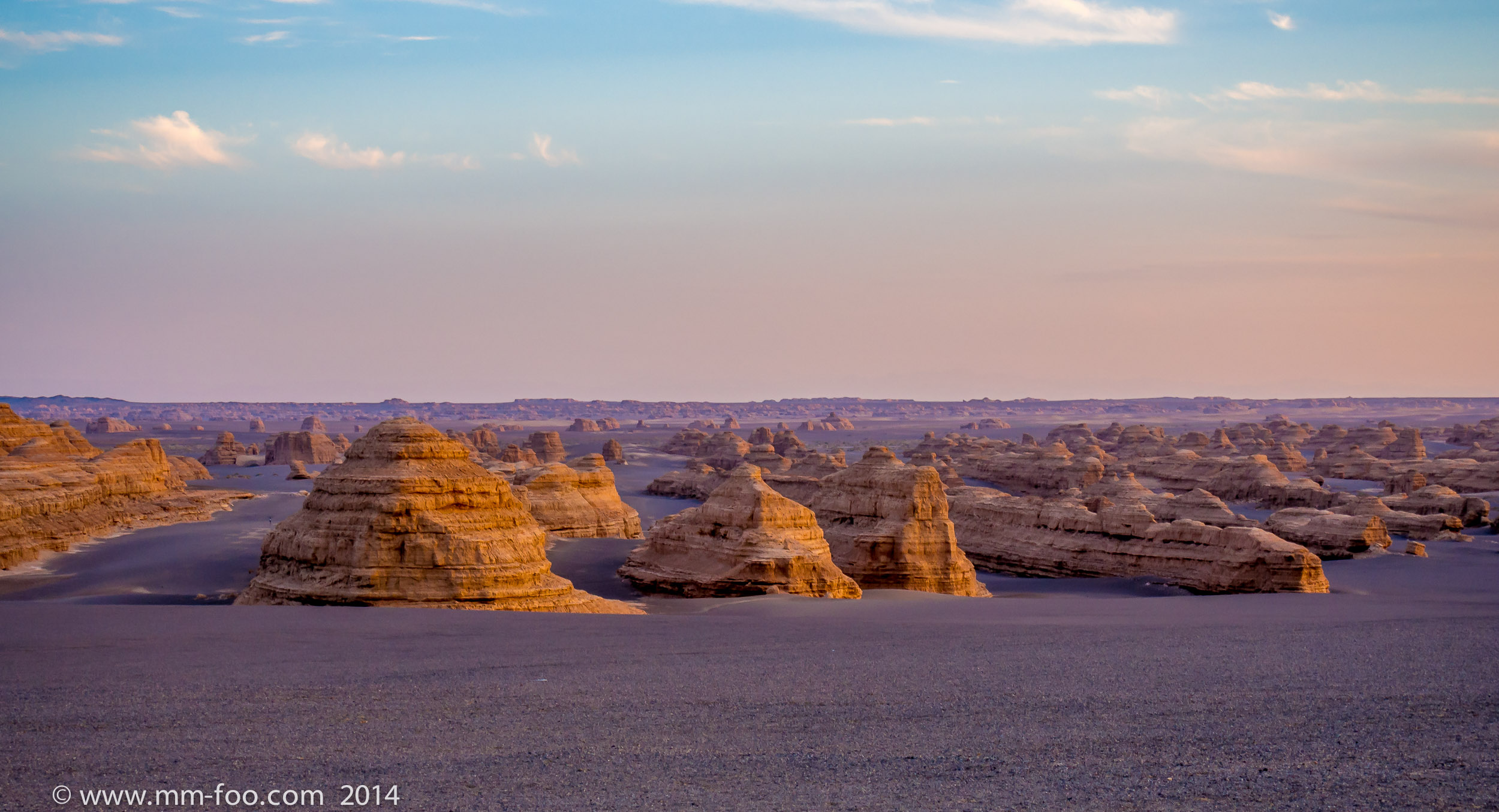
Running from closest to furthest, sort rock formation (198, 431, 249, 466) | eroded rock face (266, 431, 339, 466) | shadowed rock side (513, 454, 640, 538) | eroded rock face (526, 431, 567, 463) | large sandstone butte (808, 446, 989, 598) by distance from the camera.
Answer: large sandstone butte (808, 446, 989, 598) < shadowed rock side (513, 454, 640, 538) < eroded rock face (526, 431, 567, 463) < rock formation (198, 431, 249, 466) < eroded rock face (266, 431, 339, 466)

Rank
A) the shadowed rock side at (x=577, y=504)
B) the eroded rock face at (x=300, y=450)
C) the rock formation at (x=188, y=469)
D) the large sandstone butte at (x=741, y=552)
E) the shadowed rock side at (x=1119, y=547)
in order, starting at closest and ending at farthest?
the large sandstone butte at (x=741, y=552) < the shadowed rock side at (x=1119, y=547) < the shadowed rock side at (x=577, y=504) < the rock formation at (x=188, y=469) < the eroded rock face at (x=300, y=450)

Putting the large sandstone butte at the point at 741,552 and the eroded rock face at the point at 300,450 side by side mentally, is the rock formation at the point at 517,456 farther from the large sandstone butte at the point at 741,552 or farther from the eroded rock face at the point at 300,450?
the large sandstone butte at the point at 741,552

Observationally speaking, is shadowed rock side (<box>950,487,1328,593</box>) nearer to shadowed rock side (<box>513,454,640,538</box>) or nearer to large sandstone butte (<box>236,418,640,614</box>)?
shadowed rock side (<box>513,454,640,538</box>)

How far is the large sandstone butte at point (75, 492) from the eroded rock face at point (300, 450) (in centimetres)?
4328

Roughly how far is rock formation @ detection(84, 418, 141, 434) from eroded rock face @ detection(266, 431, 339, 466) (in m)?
72.8

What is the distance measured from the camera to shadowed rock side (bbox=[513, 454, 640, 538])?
37.3m

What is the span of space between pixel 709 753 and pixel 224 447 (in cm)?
10940

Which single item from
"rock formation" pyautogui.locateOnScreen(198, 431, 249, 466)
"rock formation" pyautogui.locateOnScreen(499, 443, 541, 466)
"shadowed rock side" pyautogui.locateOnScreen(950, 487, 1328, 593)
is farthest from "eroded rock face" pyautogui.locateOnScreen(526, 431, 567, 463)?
"shadowed rock side" pyautogui.locateOnScreen(950, 487, 1328, 593)

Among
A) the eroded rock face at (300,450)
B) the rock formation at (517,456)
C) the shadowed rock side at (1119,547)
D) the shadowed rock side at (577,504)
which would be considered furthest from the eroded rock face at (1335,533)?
the eroded rock face at (300,450)

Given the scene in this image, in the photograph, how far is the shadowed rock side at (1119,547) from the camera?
3170 centimetres

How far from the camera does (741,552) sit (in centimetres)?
2664

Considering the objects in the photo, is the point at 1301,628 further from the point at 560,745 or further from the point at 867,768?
the point at 560,745

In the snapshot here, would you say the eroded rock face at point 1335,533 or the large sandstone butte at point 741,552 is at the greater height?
the large sandstone butte at point 741,552

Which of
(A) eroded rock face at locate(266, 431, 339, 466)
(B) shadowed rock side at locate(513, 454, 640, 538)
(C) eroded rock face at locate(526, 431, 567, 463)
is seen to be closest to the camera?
(B) shadowed rock side at locate(513, 454, 640, 538)
